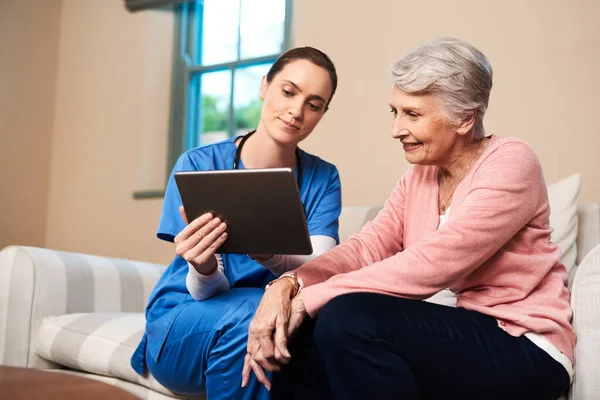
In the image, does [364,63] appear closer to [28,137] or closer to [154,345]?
[154,345]

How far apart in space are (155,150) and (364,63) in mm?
1262

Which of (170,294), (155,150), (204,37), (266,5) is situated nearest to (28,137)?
(155,150)

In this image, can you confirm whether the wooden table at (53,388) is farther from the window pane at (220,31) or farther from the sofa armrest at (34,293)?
the window pane at (220,31)

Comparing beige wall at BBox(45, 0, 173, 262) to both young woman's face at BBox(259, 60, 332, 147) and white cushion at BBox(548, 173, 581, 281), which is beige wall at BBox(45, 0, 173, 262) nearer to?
young woman's face at BBox(259, 60, 332, 147)

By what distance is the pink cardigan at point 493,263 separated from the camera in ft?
4.09

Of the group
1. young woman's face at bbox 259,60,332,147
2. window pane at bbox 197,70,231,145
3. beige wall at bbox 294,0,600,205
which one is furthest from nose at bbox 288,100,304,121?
window pane at bbox 197,70,231,145

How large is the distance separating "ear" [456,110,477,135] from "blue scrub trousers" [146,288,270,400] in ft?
1.79

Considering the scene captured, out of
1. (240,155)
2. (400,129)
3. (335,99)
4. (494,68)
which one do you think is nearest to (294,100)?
(240,155)

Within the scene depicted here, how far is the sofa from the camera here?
180 cm

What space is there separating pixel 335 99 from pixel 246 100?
0.69 meters

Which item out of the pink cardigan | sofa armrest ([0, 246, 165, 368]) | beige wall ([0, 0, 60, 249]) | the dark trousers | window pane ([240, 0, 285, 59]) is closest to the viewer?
the dark trousers

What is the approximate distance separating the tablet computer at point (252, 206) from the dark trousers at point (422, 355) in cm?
16

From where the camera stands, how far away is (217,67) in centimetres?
340

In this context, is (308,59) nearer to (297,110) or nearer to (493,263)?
(297,110)
